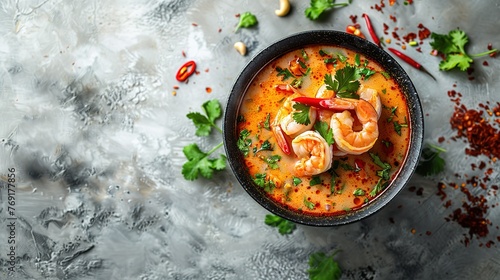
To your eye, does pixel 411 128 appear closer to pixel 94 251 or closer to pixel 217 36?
pixel 217 36

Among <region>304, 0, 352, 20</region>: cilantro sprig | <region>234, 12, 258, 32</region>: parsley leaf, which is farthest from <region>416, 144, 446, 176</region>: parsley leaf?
<region>234, 12, 258, 32</region>: parsley leaf

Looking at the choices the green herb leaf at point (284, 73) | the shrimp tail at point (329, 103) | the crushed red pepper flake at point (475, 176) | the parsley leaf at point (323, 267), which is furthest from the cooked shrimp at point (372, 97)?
the parsley leaf at point (323, 267)

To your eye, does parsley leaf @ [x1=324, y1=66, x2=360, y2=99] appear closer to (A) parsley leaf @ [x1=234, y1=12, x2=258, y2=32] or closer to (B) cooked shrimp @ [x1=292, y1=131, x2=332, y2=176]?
(B) cooked shrimp @ [x1=292, y1=131, x2=332, y2=176]

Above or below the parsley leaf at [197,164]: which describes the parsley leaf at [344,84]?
above

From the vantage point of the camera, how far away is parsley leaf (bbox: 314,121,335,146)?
2.80m

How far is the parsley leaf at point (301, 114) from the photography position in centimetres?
280

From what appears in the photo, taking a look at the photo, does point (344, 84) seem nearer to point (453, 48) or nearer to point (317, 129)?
point (317, 129)

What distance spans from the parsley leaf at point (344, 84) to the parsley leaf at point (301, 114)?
175 mm

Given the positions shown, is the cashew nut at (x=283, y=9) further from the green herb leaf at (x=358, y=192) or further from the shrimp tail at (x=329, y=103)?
the green herb leaf at (x=358, y=192)

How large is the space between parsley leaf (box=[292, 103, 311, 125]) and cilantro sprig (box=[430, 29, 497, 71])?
1028 mm

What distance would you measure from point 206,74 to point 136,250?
115 centimetres

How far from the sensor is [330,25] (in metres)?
3.46

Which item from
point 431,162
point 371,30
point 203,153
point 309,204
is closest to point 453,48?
point 371,30

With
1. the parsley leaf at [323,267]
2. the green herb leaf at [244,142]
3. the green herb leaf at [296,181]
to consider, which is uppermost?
the green herb leaf at [244,142]
